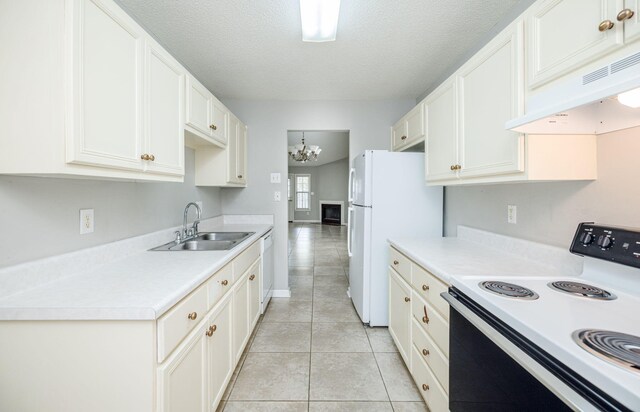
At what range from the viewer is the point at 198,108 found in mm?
2020

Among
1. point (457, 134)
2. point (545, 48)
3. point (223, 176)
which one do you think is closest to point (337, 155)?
point (223, 176)

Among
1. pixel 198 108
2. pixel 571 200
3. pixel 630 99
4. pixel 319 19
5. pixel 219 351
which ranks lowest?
pixel 219 351

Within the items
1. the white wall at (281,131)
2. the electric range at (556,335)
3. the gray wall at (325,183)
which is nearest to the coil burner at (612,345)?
the electric range at (556,335)

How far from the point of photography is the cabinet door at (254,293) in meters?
2.29

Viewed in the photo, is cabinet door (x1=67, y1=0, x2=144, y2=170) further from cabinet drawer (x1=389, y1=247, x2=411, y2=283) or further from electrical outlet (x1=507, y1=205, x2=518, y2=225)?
electrical outlet (x1=507, y1=205, x2=518, y2=225)

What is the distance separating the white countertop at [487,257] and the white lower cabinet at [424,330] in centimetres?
8

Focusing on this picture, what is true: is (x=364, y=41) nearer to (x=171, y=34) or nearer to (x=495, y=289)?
(x=171, y=34)

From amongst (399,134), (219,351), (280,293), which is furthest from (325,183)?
(219,351)

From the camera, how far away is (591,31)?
3.13 feet

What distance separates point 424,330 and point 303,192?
10.6 meters

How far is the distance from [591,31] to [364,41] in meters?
1.43

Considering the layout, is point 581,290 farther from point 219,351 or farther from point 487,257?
point 219,351

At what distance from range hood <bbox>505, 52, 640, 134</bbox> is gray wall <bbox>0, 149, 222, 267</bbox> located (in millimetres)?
1992

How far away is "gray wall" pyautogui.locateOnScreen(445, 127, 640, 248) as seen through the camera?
44.4 inches
